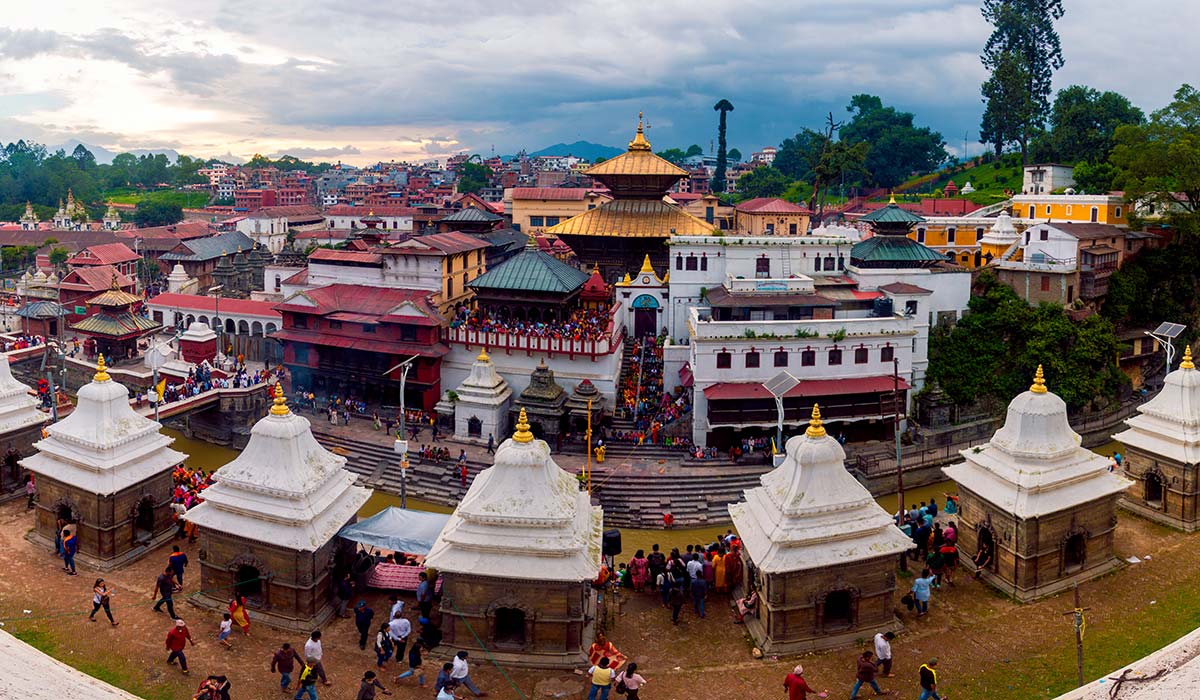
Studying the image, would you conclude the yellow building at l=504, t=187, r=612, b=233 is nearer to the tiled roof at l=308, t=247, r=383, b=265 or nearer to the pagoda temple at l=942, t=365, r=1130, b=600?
the tiled roof at l=308, t=247, r=383, b=265

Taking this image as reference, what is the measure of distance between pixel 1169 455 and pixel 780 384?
10.3 m

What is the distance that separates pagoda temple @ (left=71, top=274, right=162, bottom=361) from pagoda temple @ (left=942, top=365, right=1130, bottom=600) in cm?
3553

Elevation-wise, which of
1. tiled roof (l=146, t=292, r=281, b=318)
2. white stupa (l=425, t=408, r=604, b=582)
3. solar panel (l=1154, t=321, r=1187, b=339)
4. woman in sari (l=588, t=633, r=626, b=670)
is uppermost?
solar panel (l=1154, t=321, r=1187, b=339)

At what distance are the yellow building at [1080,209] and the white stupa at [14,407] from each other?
136 feet

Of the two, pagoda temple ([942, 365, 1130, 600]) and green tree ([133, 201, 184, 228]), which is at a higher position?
green tree ([133, 201, 184, 228])

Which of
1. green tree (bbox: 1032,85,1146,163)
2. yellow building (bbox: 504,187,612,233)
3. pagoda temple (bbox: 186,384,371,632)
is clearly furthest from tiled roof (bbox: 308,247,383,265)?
green tree (bbox: 1032,85,1146,163)

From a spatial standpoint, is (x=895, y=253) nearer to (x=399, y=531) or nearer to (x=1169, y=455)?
(x=1169, y=455)

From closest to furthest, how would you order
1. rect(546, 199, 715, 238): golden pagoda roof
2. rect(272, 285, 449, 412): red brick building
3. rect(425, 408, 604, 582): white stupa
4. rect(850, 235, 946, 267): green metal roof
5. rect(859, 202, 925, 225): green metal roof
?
rect(425, 408, 604, 582): white stupa
rect(272, 285, 449, 412): red brick building
rect(850, 235, 946, 267): green metal roof
rect(859, 202, 925, 225): green metal roof
rect(546, 199, 715, 238): golden pagoda roof

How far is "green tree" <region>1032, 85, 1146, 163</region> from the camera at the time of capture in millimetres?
58000

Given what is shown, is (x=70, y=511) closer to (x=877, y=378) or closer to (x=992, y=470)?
(x=992, y=470)

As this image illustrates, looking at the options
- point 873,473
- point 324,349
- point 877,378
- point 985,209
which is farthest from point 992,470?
point 985,209

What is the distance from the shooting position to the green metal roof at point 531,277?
34.9 metres

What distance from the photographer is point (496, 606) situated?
640 inches

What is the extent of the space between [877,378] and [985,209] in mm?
27355
